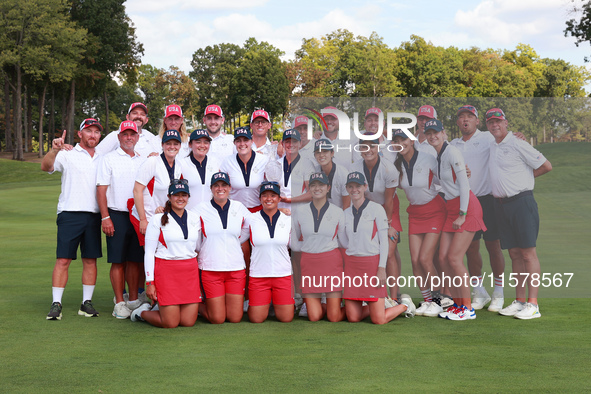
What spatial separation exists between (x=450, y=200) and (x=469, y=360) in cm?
214

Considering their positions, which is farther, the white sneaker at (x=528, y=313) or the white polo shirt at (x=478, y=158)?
the white polo shirt at (x=478, y=158)

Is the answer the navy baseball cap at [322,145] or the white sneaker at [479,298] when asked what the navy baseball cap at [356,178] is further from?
the white sneaker at [479,298]

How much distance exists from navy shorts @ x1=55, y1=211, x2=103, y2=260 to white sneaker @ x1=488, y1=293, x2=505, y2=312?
4165 millimetres

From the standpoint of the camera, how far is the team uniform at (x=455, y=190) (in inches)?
246

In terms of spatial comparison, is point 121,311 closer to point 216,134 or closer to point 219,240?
point 219,240

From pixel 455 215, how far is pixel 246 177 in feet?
7.26

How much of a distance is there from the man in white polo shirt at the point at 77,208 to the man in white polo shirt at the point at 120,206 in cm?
13

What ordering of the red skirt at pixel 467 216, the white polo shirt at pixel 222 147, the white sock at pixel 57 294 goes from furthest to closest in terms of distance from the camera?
1. the white polo shirt at pixel 222 147
2. the red skirt at pixel 467 216
3. the white sock at pixel 57 294

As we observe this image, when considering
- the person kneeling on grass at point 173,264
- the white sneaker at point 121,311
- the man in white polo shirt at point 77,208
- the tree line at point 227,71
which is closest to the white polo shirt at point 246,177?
the person kneeling on grass at point 173,264

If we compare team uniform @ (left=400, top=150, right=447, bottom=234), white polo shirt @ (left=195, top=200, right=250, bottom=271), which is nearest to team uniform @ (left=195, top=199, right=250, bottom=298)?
white polo shirt @ (left=195, top=200, right=250, bottom=271)

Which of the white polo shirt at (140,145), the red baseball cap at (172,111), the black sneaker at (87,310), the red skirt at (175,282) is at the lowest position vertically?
the black sneaker at (87,310)

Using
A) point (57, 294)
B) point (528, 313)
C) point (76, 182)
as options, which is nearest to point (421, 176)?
point (528, 313)

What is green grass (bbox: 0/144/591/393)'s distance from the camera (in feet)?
13.4

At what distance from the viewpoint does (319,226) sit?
6.15m
